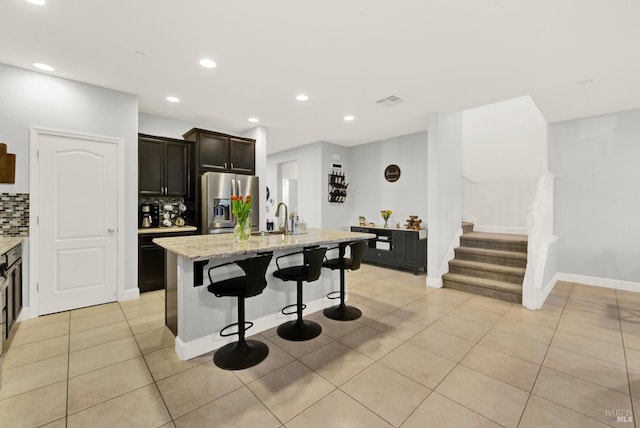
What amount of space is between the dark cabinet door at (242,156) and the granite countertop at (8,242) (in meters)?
2.76

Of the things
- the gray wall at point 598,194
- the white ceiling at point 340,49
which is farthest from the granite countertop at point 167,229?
the gray wall at point 598,194

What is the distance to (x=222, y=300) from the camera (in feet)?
8.39

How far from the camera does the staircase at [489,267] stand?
13.0 feet

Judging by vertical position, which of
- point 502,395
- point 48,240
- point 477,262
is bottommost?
point 502,395

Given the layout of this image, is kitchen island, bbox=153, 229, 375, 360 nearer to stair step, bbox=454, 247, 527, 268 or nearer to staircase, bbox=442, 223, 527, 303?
staircase, bbox=442, 223, 527, 303

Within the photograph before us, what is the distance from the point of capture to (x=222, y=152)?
15.8ft

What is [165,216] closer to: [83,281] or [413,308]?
[83,281]

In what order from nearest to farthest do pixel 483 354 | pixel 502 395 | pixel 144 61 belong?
pixel 502 395
pixel 483 354
pixel 144 61

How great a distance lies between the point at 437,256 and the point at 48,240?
5257 mm

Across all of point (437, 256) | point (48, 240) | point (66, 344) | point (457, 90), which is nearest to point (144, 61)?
point (48, 240)

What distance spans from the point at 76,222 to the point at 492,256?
232 inches

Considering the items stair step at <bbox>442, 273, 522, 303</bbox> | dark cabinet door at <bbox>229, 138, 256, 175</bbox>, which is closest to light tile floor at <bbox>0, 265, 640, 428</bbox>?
stair step at <bbox>442, 273, 522, 303</bbox>

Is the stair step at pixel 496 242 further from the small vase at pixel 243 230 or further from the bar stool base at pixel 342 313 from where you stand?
the small vase at pixel 243 230

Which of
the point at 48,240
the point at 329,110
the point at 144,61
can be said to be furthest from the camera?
the point at 329,110
